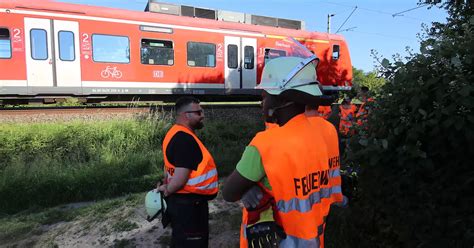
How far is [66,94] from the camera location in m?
11.4

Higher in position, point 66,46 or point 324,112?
point 66,46

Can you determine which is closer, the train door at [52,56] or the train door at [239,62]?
the train door at [52,56]

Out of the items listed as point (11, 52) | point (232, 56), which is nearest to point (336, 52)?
point (232, 56)

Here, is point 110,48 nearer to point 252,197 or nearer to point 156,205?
point 156,205

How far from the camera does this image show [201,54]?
43.9 ft

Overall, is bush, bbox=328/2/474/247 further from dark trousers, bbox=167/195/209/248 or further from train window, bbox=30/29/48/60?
train window, bbox=30/29/48/60

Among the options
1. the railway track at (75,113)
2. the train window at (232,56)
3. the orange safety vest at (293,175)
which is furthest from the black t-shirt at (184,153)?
the train window at (232,56)

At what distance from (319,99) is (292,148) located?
285mm

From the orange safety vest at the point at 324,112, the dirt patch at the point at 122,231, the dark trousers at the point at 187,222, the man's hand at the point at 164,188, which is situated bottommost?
the dirt patch at the point at 122,231

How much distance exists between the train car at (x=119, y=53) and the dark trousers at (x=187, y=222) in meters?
6.72

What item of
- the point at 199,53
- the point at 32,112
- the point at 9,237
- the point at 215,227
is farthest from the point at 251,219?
the point at 199,53

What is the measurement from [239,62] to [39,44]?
21.8ft

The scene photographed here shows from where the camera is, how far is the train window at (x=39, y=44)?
1073 cm

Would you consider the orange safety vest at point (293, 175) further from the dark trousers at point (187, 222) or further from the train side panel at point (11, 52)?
Result: the train side panel at point (11, 52)
